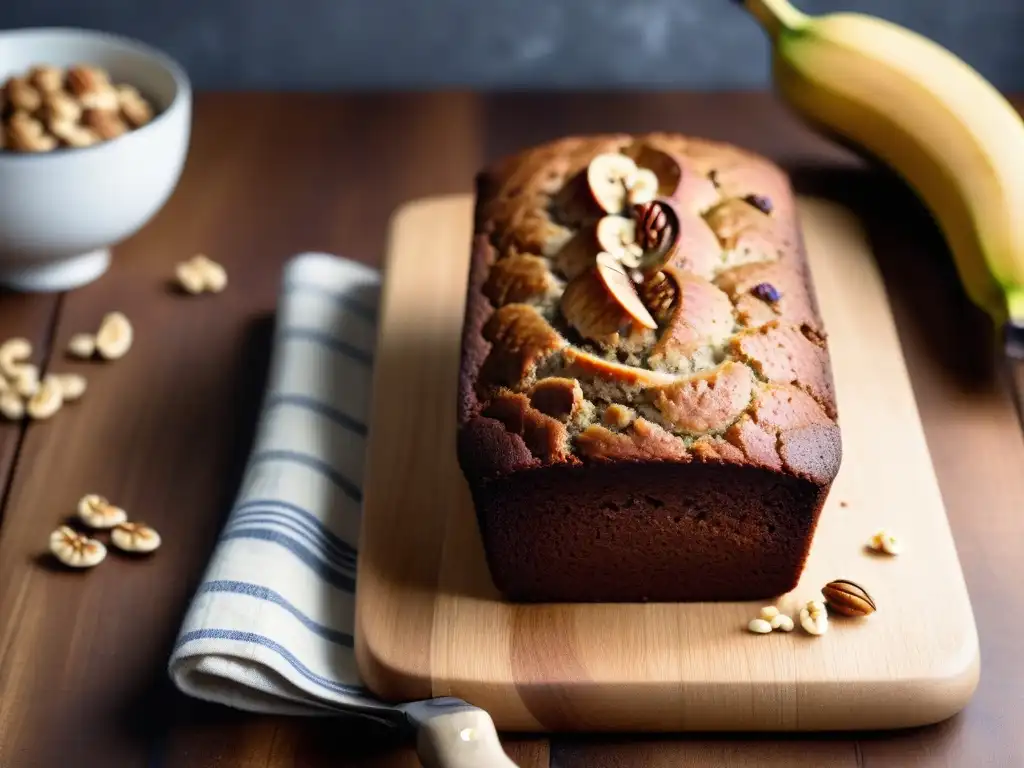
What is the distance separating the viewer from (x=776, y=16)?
201 cm

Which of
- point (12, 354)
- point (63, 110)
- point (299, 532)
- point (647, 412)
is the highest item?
point (647, 412)

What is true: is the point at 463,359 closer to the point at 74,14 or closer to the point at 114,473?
the point at 114,473

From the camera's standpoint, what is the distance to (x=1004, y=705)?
133 centimetres

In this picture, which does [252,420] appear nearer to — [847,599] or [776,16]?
[847,599]

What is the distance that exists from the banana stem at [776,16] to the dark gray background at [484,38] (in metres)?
0.34

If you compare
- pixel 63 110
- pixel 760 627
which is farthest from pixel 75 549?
pixel 760 627

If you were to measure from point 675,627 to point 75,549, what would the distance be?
0.66 m

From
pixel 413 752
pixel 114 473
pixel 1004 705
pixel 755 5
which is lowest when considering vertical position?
pixel 114 473

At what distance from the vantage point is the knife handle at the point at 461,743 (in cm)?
113

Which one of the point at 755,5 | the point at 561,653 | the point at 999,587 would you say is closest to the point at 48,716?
the point at 561,653

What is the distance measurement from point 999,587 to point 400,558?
634mm

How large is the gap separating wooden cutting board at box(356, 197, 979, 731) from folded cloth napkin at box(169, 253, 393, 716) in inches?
1.6

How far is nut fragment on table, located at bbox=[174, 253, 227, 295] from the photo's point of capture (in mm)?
1935

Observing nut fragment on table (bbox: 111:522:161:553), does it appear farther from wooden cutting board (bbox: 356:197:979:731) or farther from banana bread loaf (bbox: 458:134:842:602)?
banana bread loaf (bbox: 458:134:842:602)
